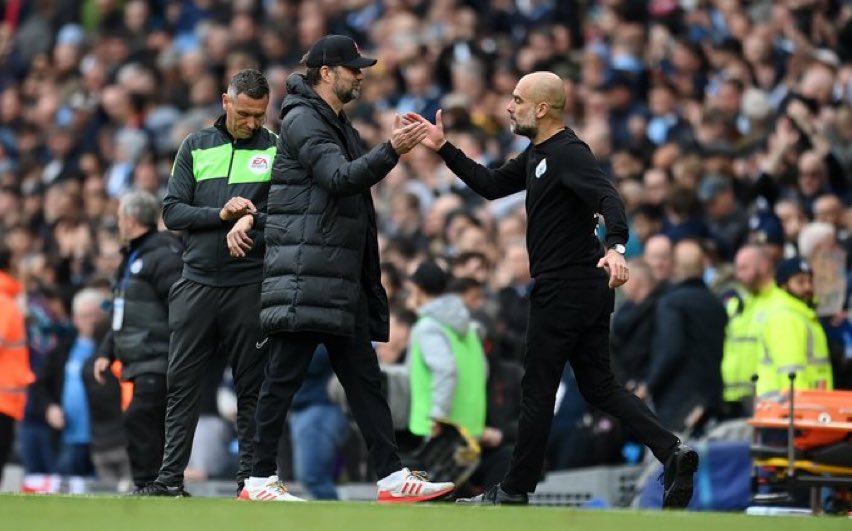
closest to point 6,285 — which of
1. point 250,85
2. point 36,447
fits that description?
point 36,447

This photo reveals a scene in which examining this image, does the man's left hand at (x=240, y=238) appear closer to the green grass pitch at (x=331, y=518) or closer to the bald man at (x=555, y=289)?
the bald man at (x=555, y=289)

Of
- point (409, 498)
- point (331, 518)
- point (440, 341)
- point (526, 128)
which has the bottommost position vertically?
point (331, 518)

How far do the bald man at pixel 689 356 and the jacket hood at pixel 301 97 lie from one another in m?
4.79

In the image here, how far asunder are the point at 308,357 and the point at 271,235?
26.3 inches

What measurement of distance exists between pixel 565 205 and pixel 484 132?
8.77m

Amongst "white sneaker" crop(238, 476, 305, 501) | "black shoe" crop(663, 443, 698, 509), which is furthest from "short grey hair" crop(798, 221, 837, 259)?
"white sneaker" crop(238, 476, 305, 501)

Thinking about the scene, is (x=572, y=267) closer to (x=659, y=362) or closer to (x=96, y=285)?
(x=659, y=362)

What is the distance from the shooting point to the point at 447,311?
13289mm

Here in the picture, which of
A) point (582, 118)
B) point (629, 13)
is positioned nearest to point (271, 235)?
point (582, 118)

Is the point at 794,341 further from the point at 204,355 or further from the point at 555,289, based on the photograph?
the point at 204,355

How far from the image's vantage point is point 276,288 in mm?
Result: 9883

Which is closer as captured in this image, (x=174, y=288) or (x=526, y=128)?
(x=526, y=128)

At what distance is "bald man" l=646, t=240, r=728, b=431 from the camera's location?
14.1 metres

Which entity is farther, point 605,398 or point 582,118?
point 582,118
